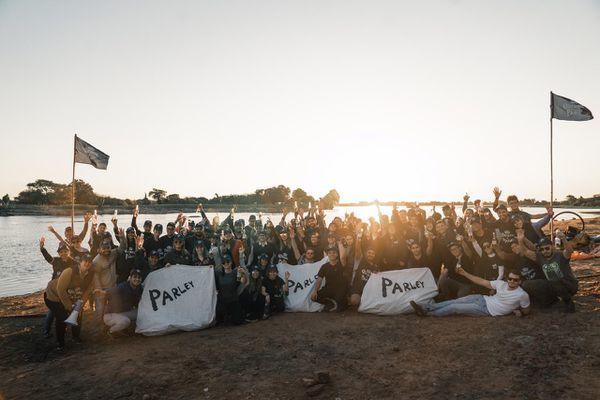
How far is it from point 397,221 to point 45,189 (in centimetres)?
14383

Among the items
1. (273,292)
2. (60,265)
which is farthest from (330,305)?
(60,265)

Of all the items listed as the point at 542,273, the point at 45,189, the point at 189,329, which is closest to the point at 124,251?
the point at 189,329

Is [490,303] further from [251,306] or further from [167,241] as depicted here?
[167,241]

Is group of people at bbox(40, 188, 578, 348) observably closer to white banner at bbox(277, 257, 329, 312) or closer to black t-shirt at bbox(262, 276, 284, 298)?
black t-shirt at bbox(262, 276, 284, 298)

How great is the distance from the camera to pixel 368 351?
6586mm

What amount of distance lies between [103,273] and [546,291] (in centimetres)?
989

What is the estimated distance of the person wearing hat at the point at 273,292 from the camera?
9211 mm

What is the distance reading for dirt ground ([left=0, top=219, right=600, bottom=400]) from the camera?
517cm

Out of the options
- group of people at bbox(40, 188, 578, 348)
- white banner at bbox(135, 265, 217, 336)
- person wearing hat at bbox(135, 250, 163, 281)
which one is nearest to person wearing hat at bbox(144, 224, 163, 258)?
group of people at bbox(40, 188, 578, 348)

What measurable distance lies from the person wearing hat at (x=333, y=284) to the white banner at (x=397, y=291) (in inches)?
20.6

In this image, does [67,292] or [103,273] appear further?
[103,273]

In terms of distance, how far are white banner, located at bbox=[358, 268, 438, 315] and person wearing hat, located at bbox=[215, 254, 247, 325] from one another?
2.96m

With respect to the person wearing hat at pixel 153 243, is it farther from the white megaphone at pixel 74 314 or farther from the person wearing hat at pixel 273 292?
the person wearing hat at pixel 273 292

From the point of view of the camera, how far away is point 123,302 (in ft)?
26.6
